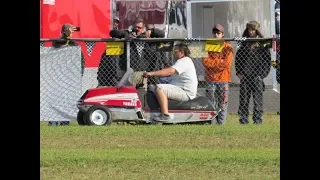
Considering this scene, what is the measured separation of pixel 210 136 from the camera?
13.6 metres

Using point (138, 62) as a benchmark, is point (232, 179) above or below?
below

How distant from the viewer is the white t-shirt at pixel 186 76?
15.8 meters

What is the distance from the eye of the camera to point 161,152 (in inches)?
453

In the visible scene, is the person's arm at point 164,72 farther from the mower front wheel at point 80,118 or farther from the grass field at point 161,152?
the mower front wheel at point 80,118

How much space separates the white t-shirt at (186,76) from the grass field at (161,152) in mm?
1069

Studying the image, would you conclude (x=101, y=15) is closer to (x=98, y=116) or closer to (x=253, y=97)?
(x=253, y=97)

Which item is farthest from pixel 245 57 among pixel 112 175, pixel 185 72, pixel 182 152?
pixel 112 175

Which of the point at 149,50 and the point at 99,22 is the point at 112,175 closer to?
the point at 149,50

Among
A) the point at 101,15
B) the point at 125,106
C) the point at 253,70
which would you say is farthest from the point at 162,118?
the point at 101,15

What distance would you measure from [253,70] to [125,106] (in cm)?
239

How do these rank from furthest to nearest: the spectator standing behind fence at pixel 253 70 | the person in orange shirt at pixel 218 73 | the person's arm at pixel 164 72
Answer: the person in orange shirt at pixel 218 73 → the spectator standing behind fence at pixel 253 70 → the person's arm at pixel 164 72

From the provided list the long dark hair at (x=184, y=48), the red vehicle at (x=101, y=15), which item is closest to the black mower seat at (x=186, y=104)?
the long dark hair at (x=184, y=48)

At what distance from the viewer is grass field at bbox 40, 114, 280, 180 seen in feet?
32.4
